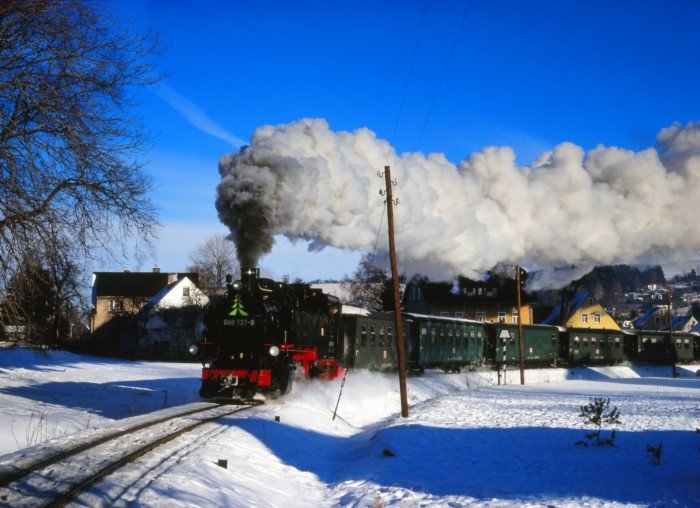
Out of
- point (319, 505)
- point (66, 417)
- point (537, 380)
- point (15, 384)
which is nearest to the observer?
point (319, 505)

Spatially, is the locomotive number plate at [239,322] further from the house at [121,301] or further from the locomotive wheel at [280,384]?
the house at [121,301]

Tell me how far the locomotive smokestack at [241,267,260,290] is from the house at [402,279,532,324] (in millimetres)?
52188

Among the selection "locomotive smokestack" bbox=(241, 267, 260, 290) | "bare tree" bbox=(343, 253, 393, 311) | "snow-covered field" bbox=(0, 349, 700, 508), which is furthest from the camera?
"bare tree" bbox=(343, 253, 393, 311)

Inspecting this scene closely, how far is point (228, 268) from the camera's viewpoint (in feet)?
255

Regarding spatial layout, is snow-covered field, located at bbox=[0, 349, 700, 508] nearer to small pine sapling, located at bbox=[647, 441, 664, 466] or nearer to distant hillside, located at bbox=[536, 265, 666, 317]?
small pine sapling, located at bbox=[647, 441, 664, 466]

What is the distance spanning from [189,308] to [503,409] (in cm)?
4002

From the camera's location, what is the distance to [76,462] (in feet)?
28.4

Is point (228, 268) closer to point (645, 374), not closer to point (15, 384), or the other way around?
point (645, 374)

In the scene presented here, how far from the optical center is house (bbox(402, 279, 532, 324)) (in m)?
68.2

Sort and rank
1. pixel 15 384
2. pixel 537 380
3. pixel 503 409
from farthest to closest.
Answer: pixel 537 380
pixel 15 384
pixel 503 409

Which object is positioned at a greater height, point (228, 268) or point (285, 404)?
point (228, 268)

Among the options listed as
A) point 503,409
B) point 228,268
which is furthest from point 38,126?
point 228,268

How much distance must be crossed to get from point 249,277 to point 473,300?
178ft

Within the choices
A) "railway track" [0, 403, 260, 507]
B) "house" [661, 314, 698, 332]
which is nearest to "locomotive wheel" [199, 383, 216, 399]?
"railway track" [0, 403, 260, 507]
